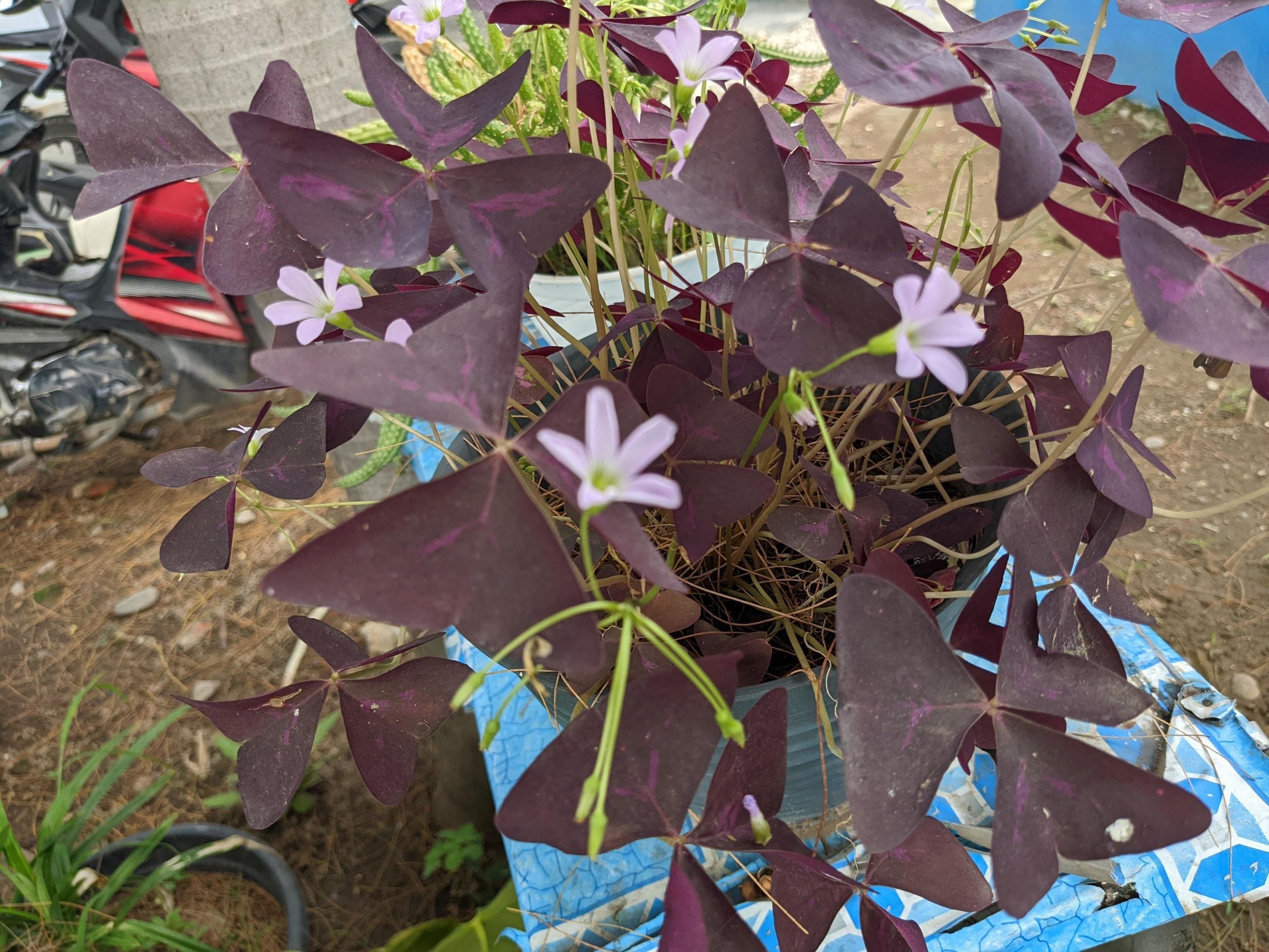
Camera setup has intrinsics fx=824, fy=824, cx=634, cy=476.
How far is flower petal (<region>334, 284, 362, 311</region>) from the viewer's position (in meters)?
0.36

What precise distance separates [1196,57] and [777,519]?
0.29 meters

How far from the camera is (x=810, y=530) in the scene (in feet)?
1.36

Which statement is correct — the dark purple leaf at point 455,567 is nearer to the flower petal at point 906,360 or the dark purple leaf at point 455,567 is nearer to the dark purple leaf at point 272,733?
the flower petal at point 906,360

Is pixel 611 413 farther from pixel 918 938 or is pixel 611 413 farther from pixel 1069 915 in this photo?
pixel 1069 915

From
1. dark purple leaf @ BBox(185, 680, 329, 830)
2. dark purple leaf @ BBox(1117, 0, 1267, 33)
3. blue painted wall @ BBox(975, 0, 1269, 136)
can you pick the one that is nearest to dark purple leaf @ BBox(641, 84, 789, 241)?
dark purple leaf @ BBox(1117, 0, 1267, 33)

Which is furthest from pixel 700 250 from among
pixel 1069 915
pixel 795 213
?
pixel 1069 915

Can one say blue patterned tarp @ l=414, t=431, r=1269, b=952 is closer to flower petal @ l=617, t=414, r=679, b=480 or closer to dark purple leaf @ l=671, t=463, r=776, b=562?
dark purple leaf @ l=671, t=463, r=776, b=562

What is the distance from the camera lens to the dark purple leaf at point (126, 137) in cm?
39

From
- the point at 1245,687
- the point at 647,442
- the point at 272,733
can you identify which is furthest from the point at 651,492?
the point at 1245,687

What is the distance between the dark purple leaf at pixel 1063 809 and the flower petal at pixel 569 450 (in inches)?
8.2

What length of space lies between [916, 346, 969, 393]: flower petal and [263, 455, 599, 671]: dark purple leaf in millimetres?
129

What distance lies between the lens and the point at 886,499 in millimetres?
464

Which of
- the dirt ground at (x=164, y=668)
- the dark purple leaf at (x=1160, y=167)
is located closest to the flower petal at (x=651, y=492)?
the dark purple leaf at (x=1160, y=167)

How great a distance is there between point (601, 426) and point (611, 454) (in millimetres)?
10
